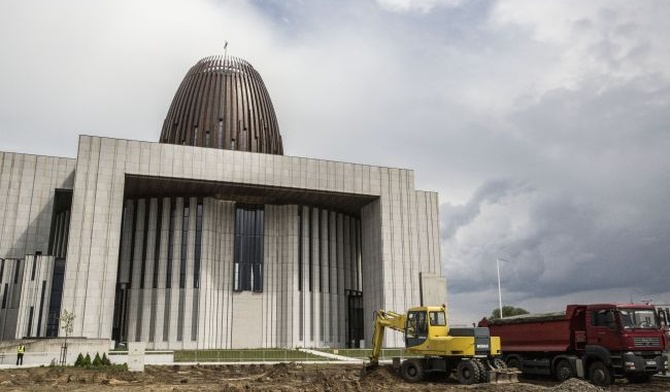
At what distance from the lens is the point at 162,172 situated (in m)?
50.9

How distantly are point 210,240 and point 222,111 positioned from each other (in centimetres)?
1668

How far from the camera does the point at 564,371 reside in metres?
25.2

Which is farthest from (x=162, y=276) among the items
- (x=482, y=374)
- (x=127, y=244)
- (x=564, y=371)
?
(x=564, y=371)

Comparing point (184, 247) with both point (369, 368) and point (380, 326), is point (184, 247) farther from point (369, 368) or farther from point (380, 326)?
point (369, 368)

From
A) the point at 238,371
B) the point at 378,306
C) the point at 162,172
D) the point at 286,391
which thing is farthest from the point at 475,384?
the point at 162,172

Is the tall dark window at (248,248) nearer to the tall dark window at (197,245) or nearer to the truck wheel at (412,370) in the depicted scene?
the tall dark window at (197,245)

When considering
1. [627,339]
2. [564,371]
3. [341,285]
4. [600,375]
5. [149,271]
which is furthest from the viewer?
[341,285]

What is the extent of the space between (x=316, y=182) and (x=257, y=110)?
53.1 feet

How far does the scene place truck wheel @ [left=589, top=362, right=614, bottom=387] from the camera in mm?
23547

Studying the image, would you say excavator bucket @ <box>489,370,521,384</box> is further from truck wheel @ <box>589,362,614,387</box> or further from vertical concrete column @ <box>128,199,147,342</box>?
vertical concrete column @ <box>128,199,147,342</box>

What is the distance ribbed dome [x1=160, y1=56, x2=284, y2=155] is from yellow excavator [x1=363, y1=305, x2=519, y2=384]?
136ft

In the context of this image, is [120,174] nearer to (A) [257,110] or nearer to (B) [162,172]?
(B) [162,172]

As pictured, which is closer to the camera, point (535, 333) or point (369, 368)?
point (369, 368)

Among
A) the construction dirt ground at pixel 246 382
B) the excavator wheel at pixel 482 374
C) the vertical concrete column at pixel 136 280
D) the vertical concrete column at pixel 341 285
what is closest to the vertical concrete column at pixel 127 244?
the vertical concrete column at pixel 136 280
